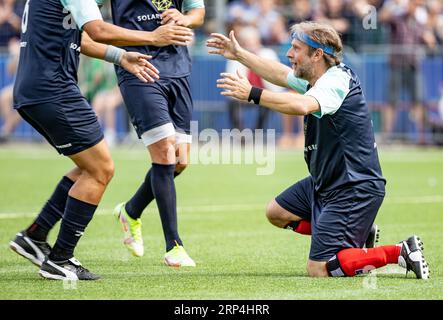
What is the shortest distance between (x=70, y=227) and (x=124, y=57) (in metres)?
1.27

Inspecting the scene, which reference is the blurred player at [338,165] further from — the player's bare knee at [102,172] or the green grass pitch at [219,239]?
the player's bare knee at [102,172]

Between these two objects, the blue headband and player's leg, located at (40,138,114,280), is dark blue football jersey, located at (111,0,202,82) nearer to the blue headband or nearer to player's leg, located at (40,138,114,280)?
player's leg, located at (40,138,114,280)

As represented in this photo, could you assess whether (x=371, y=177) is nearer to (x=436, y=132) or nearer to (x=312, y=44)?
(x=312, y=44)

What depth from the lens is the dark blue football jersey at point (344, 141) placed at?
292 inches

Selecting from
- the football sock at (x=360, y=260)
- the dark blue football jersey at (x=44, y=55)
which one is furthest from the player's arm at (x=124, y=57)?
the football sock at (x=360, y=260)

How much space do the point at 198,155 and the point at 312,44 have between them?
36.8 feet

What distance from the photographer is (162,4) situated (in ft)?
27.9

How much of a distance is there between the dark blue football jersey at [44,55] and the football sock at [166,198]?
1.34 metres

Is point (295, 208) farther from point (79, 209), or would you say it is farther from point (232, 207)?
point (232, 207)

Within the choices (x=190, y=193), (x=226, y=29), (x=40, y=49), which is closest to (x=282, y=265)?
(x=40, y=49)

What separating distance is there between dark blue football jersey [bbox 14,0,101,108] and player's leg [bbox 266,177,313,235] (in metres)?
1.96

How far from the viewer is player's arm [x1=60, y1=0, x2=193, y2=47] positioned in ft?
22.7

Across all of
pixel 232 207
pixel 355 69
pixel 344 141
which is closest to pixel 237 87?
pixel 344 141

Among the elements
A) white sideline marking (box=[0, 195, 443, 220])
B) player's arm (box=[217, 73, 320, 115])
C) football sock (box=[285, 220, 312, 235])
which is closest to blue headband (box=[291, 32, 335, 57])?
player's arm (box=[217, 73, 320, 115])
